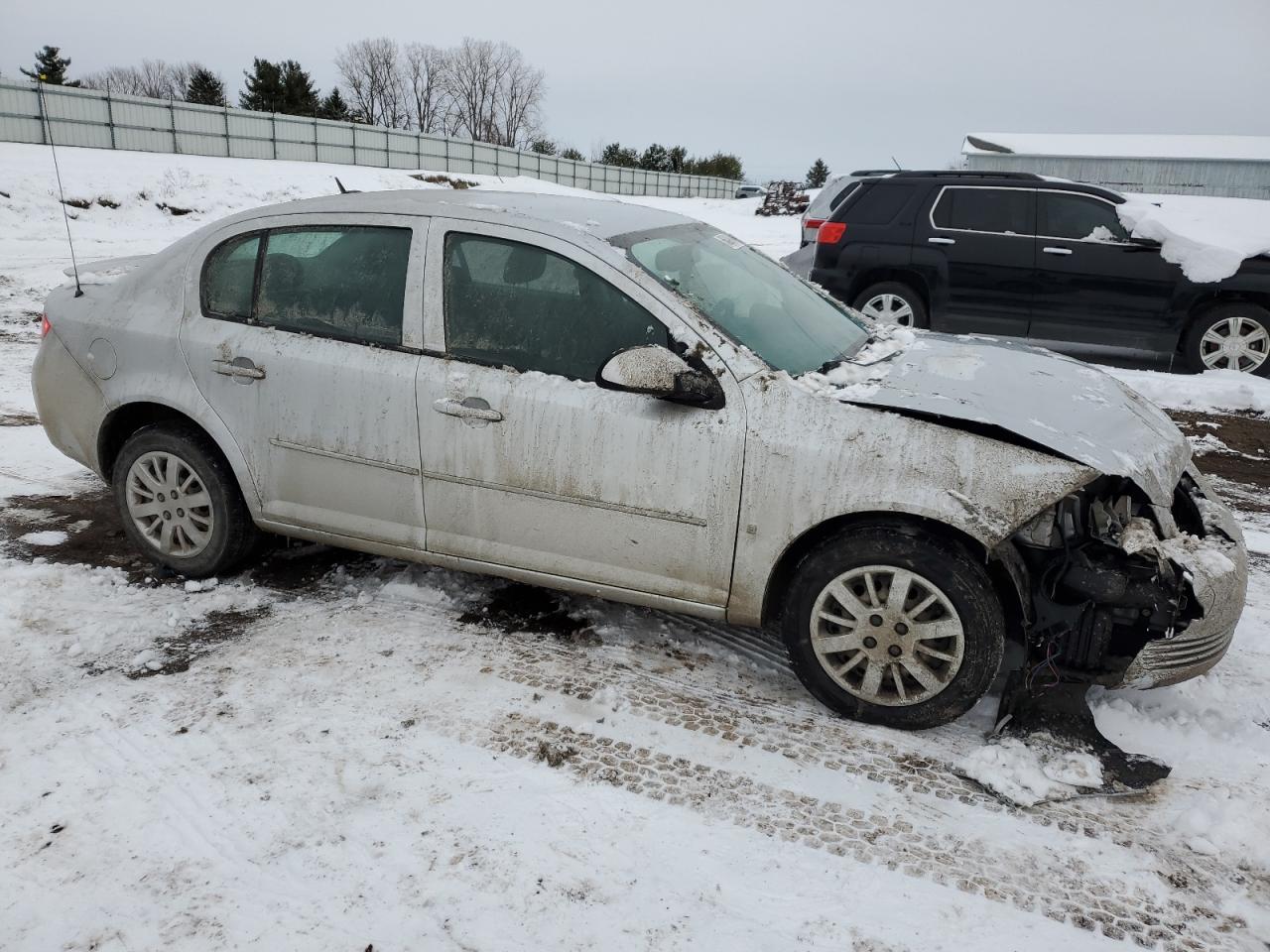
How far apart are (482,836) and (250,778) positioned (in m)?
0.81

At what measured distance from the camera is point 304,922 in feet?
7.48

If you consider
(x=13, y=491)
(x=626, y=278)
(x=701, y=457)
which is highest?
(x=626, y=278)

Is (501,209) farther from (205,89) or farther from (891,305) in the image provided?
(205,89)

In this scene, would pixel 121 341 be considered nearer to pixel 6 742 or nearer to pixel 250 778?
pixel 6 742

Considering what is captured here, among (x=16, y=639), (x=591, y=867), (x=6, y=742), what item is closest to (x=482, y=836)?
(x=591, y=867)

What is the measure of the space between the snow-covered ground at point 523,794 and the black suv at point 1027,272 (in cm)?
495

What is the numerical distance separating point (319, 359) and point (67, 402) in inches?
60.3

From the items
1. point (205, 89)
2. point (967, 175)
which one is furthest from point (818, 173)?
point (967, 175)

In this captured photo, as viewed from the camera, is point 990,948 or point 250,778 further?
point 250,778

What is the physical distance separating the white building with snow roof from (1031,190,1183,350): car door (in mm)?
21518

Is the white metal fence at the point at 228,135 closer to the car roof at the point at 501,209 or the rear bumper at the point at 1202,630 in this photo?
the car roof at the point at 501,209

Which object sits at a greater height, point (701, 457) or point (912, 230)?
point (912, 230)

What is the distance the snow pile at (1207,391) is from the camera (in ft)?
24.1

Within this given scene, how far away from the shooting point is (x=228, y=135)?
30.9 metres
